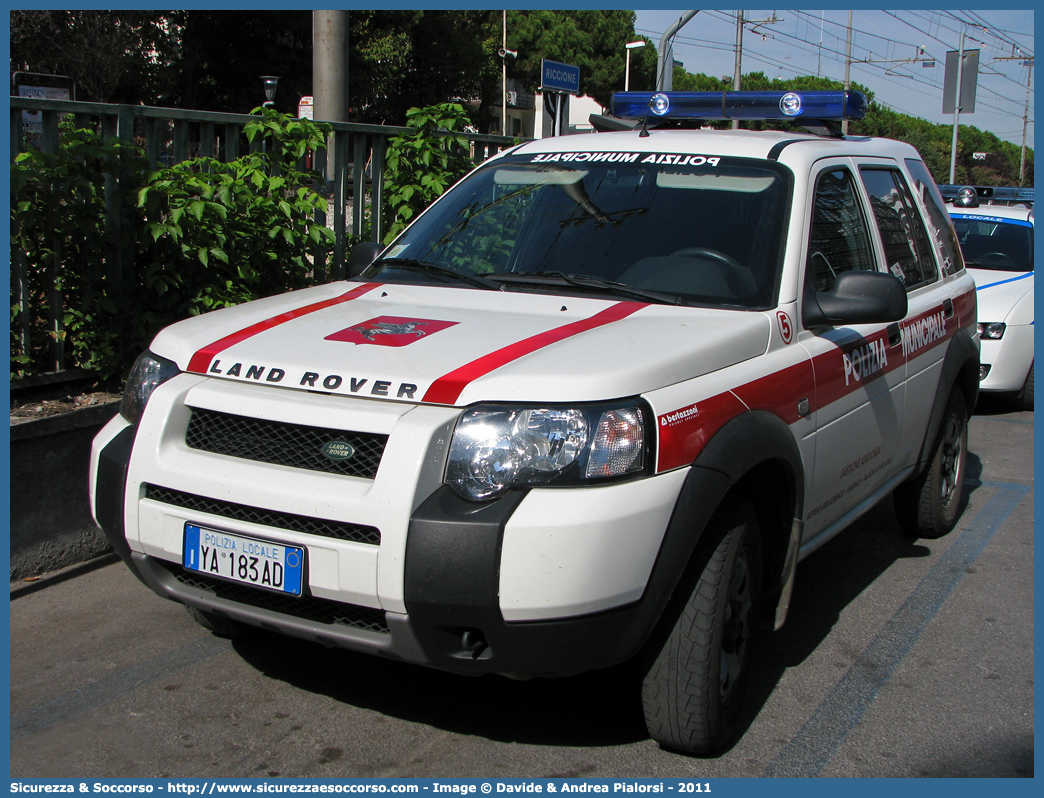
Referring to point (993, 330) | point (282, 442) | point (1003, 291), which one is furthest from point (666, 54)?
point (282, 442)

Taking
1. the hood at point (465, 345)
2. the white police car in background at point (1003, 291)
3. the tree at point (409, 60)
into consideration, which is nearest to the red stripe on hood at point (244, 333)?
the hood at point (465, 345)

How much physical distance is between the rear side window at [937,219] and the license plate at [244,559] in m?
3.67

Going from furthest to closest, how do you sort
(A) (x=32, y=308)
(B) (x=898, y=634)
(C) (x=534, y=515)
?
1. (A) (x=32, y=308)
2. (B) (x=898, y=634)
3. (C) (x=534, y=515)

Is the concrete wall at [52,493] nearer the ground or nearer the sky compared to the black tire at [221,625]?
nearer the sky

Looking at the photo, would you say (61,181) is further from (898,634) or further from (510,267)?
(898,634)

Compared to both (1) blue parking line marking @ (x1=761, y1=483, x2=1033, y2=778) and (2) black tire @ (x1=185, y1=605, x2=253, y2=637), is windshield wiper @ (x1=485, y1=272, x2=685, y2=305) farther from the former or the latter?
(2) black tire @ (x1=185, y1=605, x2=253, y2=637)

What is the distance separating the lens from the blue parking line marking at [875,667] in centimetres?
318

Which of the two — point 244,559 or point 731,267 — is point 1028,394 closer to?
point 731,267

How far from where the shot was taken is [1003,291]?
888 centimetres

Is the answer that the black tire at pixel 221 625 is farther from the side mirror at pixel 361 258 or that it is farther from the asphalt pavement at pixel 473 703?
the side mirror at pixel 361 258

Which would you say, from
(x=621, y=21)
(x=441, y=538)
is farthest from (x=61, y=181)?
(x=621, y=21)

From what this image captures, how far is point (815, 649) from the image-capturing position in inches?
157

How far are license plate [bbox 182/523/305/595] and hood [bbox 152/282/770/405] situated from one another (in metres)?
0.45

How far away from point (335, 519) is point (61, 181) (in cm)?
302
